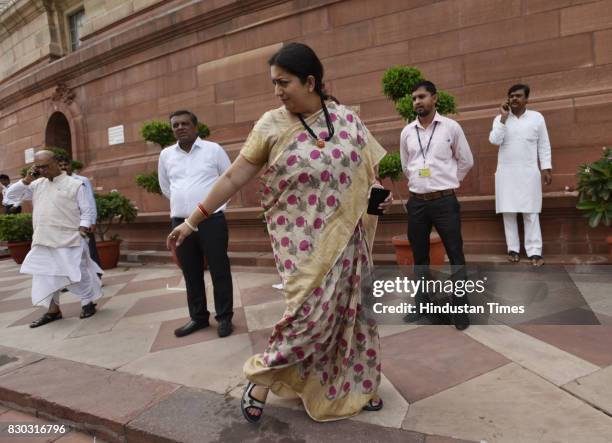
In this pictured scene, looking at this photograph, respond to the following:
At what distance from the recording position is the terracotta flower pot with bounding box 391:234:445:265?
15.4 ft

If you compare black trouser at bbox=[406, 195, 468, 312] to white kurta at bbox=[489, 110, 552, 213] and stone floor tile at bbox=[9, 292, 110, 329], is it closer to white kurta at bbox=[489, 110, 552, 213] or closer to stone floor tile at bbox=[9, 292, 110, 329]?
white kurta at bbox=[489, 110, 552, 213]

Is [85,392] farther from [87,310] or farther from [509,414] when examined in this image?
[509,414]

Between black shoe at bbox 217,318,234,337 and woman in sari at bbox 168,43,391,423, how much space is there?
56.4 inches

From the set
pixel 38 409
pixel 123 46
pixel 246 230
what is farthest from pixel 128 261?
pixel 38 409

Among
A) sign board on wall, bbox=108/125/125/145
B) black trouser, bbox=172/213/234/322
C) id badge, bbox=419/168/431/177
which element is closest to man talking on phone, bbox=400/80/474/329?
id badge, bbox=419/168/431/177

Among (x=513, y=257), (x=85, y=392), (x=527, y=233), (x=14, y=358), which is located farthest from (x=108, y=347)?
(x=527, y=233)

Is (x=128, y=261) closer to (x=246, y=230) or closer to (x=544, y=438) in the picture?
(x=246, y=230)

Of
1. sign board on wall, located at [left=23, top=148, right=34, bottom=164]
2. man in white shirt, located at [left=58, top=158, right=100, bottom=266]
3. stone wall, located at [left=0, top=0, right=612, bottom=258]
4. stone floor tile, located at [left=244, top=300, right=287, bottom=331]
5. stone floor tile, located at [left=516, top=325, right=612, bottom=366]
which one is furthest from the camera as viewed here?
sign board on wall, located at [left=23, top=148, right=34, bottom=164]

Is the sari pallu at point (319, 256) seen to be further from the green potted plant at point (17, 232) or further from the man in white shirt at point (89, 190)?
the green potted plant at point (17, 232)

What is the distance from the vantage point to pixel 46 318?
4496mm

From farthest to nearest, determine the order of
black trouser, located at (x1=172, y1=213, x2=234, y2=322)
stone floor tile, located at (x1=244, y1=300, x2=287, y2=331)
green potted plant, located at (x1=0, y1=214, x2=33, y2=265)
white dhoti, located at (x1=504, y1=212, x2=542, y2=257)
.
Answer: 1. green potted plant, located at (x1=0, y1=214, x2=33, y2=265)
2. white dhoti, located at (x1=504, y1=212, x2=542, y2=257)
3. stone floor tile, located at (x1=244, y1=300, x2=287, y2=331)
4. black trouser, located at (x1=172, y1=213, x2=234, y2=322)

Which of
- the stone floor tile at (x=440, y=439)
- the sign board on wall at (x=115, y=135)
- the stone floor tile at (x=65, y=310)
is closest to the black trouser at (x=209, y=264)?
the stone floor tile at (x=65, y=310)

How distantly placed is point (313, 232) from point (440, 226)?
1.78 metres

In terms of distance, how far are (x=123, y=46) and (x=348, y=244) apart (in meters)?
9.20
